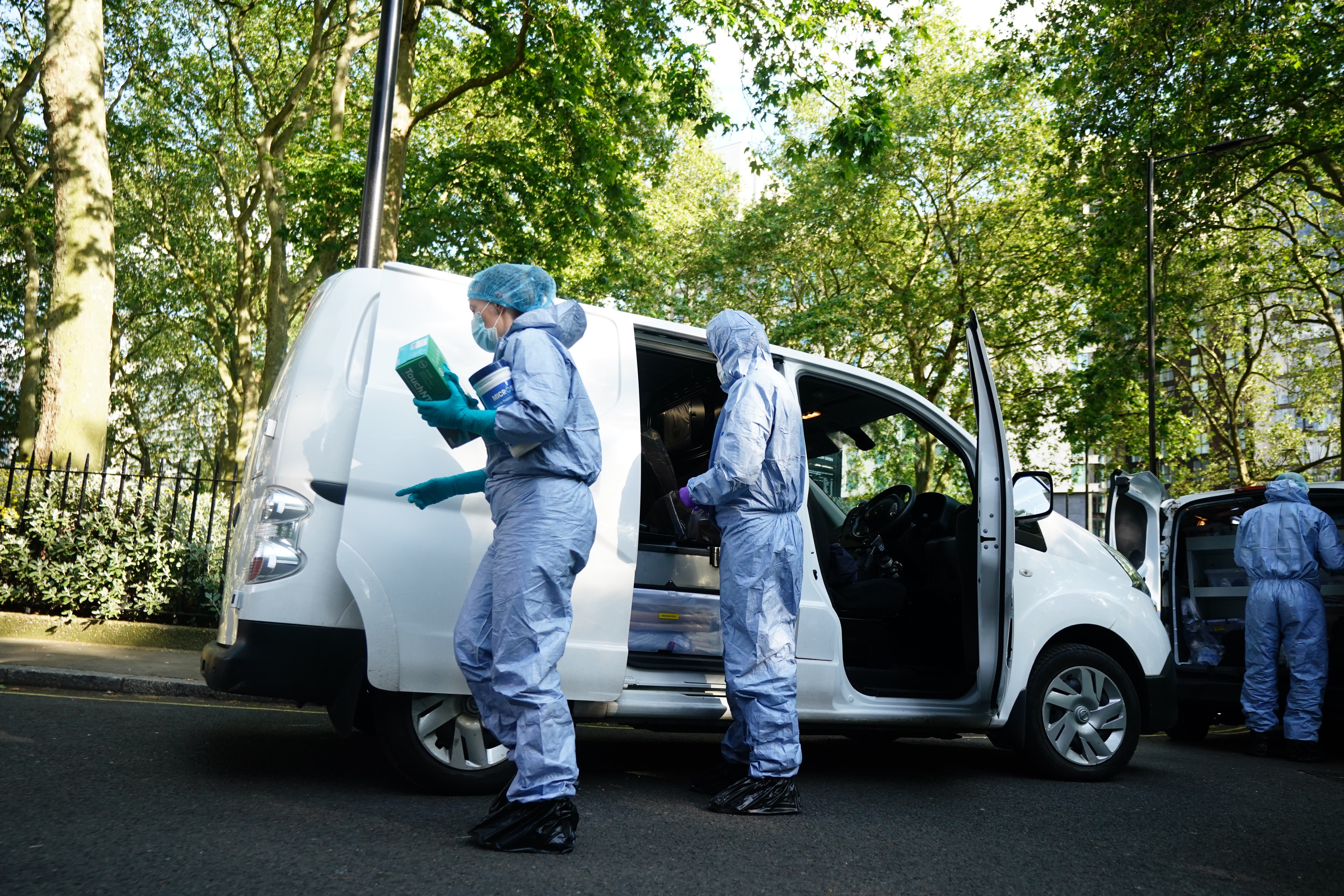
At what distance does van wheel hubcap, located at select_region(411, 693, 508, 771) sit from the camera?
3.96m

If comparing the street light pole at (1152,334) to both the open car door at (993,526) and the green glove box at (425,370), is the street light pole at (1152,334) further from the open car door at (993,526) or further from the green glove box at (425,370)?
the green glove box at (425,370)

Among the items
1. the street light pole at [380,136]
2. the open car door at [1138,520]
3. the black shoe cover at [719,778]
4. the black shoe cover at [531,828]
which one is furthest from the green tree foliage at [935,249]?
the black shoe cover at [531,828]

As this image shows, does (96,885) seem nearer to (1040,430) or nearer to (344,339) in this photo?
(344,339)

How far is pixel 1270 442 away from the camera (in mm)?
29875

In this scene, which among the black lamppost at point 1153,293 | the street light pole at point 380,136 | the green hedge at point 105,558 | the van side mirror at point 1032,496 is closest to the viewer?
the van side mirror at point 1032,496

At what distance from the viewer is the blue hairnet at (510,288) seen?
12.5 ft

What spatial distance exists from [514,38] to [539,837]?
12375 millimetres

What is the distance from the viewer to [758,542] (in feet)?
13.8

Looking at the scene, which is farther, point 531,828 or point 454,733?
point 454,733

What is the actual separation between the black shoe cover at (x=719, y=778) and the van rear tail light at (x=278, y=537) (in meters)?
1.96

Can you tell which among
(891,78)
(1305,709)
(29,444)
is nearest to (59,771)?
(1305,709)

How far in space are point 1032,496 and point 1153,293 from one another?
13675 millimetres

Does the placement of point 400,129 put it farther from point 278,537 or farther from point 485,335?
point 278,537

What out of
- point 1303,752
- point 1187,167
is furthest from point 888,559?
point 1187,167
